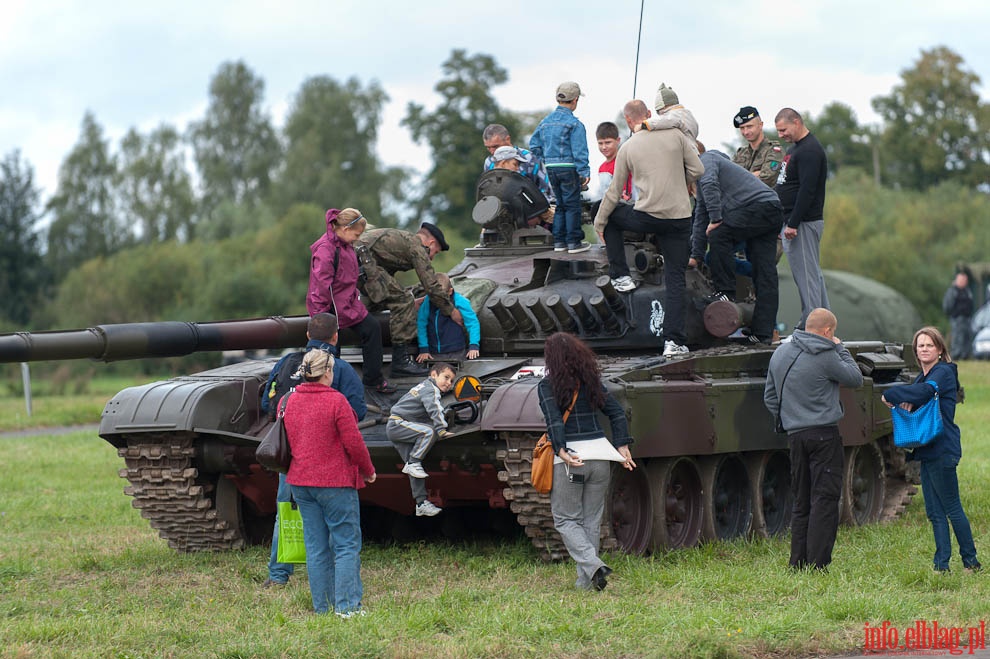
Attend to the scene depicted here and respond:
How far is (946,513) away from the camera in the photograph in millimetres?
9719

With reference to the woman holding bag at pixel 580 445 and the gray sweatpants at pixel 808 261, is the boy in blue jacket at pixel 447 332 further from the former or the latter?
the gray sweatpants at pixel 808 261

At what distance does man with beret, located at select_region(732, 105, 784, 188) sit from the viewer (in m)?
12.7

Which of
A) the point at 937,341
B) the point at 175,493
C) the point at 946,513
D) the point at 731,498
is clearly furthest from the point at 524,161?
the point at 946,513

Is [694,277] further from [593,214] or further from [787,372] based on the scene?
[787,372]

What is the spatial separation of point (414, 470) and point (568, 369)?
1678 millimetres

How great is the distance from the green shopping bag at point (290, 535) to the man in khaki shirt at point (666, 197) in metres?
3.26

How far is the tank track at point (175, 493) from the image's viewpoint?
11047mm

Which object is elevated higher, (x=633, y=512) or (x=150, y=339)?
(x=150, y=339)

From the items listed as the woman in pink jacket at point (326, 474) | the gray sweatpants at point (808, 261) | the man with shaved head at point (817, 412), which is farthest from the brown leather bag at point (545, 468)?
the gray sweatpants at point (808, 261)

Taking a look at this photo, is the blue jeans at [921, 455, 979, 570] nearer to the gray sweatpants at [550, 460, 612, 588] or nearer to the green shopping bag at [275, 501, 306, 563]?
the gray sweatpants at [550, 460, 612, 588]

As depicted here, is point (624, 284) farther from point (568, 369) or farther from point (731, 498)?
point (568, 369)

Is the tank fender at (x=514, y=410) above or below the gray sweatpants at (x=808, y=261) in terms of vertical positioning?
below

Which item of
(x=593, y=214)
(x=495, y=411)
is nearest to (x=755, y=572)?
(x=495, y=411)

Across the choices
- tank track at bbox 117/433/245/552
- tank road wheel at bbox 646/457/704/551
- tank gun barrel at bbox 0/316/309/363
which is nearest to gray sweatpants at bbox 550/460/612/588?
tank road wheel at bbox 646/457/704/551
